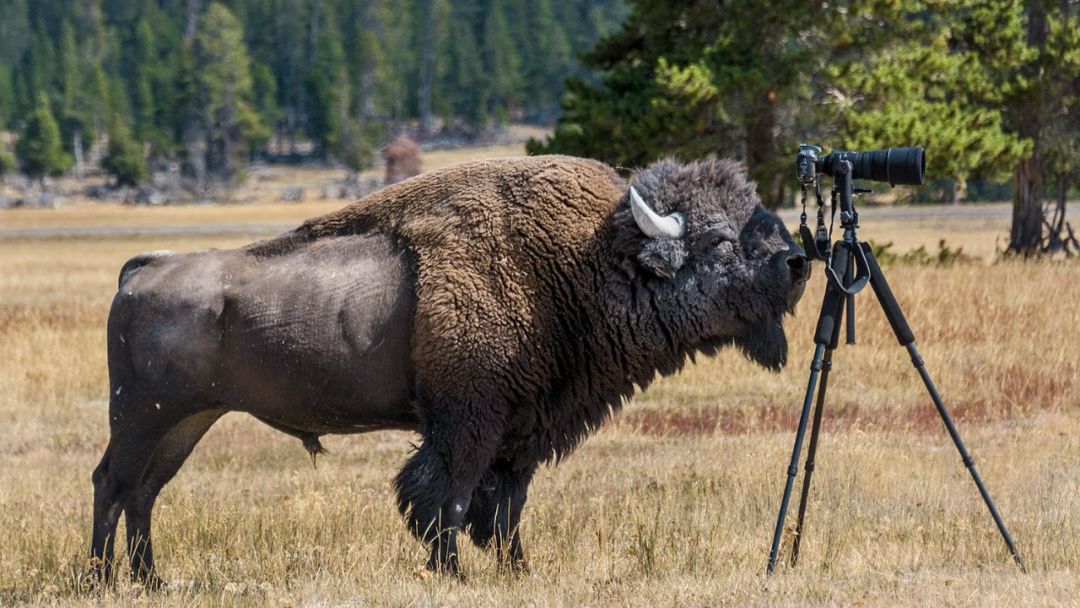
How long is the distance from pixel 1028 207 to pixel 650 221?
68.0 ft

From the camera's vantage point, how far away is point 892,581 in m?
6.07

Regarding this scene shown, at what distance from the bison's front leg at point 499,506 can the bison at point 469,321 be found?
0.04 feet

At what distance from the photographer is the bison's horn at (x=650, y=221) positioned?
21.0ft

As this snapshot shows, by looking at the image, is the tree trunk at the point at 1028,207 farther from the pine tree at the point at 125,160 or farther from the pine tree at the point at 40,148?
the pine tree at the point at 40,148

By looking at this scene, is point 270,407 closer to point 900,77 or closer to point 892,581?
point 892,581

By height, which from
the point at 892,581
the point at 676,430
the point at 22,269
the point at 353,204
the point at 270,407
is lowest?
the point at 22,269

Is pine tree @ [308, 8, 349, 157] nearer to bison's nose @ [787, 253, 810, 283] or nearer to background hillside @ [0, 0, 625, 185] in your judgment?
background hillside @ [0, 0, 625, 185]

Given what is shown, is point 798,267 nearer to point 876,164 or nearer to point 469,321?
point 876,164

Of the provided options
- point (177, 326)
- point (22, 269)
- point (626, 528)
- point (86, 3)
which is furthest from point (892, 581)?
point (86, 3)

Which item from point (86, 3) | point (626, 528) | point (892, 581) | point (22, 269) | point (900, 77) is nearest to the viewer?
point (892, 581)

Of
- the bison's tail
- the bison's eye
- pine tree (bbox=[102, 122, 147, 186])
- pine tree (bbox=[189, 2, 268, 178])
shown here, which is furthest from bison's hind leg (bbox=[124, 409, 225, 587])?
pine tree (bbox=[189, 2, 268, 178])

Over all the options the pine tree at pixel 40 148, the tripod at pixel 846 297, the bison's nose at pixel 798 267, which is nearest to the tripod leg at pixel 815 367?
the tripod at pixel 846 297

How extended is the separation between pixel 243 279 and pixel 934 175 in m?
15.3

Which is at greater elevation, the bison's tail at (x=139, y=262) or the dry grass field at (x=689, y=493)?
the bison's tail at (x=139, y=262)
